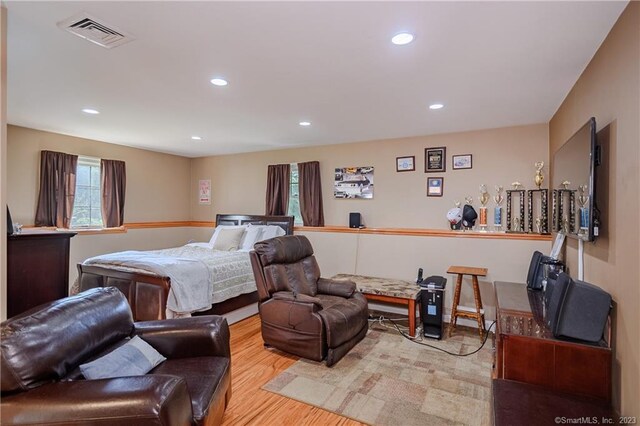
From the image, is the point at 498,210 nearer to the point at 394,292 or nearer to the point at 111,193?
the point at 394,292

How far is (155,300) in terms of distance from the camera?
3410 mm

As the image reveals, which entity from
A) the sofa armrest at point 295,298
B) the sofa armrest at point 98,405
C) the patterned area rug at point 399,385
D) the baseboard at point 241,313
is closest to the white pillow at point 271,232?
the baseboard at point 241,313

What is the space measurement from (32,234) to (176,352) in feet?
6.06

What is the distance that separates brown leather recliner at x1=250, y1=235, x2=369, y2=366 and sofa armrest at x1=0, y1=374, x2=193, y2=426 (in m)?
1.69

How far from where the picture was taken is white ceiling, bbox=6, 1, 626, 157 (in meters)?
1.78

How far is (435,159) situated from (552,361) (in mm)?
3050

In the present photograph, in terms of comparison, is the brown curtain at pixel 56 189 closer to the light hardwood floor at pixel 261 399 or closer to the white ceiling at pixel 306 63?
the white ceiling at pixel 306 63

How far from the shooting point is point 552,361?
1819mm

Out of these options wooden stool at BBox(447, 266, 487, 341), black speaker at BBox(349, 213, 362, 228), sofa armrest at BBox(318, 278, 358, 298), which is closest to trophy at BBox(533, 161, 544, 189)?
wooden stool at BBox(447, 266, 487, 341)

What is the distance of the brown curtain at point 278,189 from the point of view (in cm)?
553

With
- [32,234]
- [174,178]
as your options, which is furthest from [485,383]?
[174,178]

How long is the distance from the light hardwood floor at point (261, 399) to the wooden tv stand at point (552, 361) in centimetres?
106

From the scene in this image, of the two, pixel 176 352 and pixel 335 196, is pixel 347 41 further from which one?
pixel 335 196

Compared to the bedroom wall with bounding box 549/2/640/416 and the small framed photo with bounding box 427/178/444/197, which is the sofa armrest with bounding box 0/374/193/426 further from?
the small framed photo with bounding box 427/178/444/197
